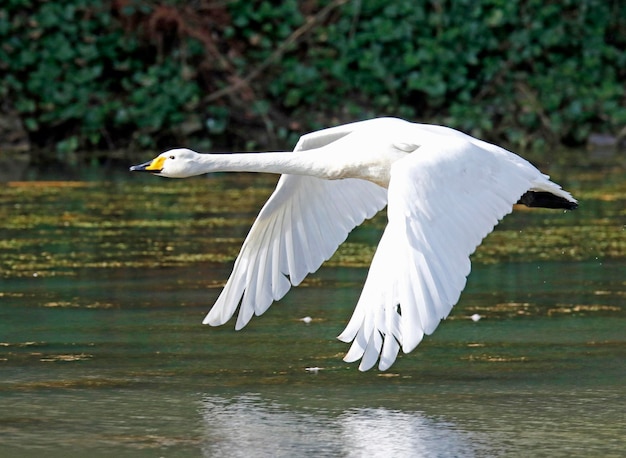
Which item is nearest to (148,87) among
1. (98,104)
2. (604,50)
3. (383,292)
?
(98,104)

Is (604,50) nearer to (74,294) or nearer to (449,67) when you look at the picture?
(449,67)

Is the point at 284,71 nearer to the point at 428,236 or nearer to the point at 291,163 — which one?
the point at 291,163

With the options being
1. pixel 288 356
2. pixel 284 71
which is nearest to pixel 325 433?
pixel 288 356

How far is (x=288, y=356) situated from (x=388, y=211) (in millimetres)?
1071

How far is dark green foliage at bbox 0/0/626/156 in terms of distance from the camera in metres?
16.7

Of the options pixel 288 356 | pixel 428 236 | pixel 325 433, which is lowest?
pixel 325 433

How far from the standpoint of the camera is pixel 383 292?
516cm

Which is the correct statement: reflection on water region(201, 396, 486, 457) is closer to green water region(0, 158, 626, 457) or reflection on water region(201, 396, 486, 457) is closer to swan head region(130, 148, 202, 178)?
green water region(0, 158, 626, 457)

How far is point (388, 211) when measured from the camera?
564 centimetres

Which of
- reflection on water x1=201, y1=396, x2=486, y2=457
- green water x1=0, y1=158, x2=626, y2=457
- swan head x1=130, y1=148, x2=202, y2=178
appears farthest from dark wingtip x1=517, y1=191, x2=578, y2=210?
reflection on water x1=201, y1=396, x2=486, y2=457

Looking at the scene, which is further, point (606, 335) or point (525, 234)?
point (525, 234)

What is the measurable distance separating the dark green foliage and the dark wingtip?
9.12 m

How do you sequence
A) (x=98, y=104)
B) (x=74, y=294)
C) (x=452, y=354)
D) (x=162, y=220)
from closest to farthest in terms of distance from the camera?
1. (x=452, y=354)
2. (x=74, y=294)
3. (x=162, y=220)
4. (x=98, y=104)

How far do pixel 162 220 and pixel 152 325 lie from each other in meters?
3.79
